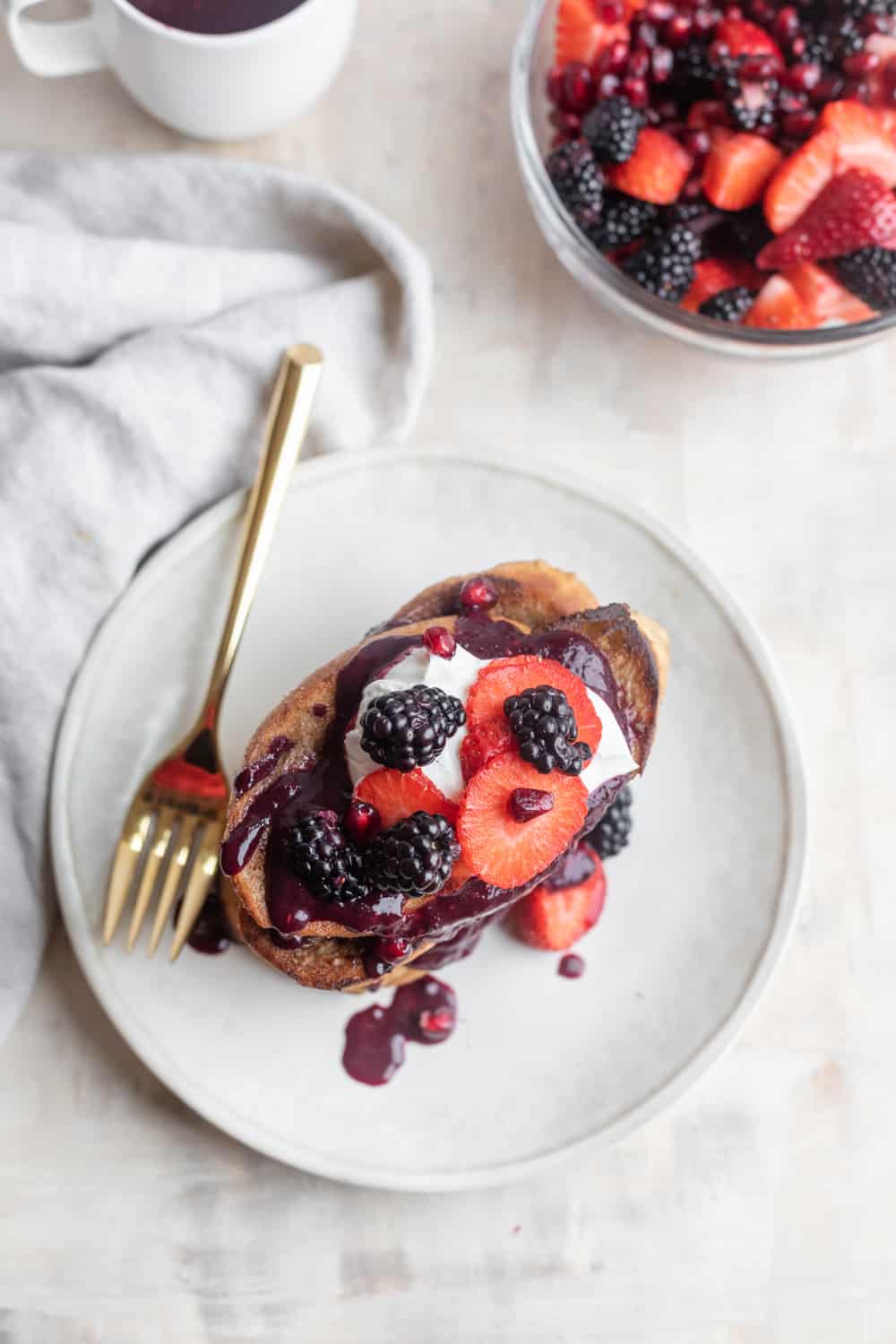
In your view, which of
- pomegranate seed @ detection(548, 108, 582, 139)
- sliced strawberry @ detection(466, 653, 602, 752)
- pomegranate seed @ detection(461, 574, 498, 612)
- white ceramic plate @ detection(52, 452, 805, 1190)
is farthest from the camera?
pomegranate seed @ detection(548, 108, 582, 139)

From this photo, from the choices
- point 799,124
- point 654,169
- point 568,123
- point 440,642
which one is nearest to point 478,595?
point 440,642

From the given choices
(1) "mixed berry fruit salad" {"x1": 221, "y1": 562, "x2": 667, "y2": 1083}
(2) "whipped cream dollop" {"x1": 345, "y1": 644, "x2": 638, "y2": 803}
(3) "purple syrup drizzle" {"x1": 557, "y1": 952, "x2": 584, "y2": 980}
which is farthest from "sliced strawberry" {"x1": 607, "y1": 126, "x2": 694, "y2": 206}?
(3) "purple syrup drizzle" {"x1": 557, "y1": 952, "x2": 584, "y2": 980}

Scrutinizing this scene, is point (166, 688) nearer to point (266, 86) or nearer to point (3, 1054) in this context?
point (3, 1054)

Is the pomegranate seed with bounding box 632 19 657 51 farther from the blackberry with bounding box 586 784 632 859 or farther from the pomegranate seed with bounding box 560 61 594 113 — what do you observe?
the blackberry with bounding box 586 784 632 859

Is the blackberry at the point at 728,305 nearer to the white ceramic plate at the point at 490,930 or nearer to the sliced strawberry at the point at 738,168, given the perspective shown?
the sliced strawberry at the point at 738,168

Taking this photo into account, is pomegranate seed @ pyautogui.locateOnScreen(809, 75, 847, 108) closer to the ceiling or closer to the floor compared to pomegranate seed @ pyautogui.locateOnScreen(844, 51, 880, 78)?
closer to the floor

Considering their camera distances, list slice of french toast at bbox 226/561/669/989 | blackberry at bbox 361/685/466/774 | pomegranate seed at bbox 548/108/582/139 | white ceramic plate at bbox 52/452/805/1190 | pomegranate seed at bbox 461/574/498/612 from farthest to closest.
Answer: pomegranate seed at bbox 548/108/582/139
white ceramic plate at bbox 52/452/805/1190
pomegranate seed at bbox 461/574/498/612
slice of french toast at bbox 226/561/669/989
blackberry at bbox 361/685/466/774

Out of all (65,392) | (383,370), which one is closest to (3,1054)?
(65,392)

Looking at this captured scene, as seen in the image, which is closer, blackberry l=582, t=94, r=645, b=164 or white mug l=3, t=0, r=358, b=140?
white mug l=3, t=0, r=358, b=140
